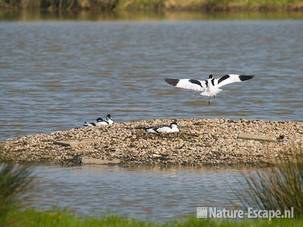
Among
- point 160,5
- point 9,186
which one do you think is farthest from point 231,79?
point 160,5

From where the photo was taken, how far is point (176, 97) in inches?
1221

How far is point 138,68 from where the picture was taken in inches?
1649

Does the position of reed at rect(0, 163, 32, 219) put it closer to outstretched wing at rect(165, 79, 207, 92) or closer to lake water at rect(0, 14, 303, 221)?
lake water at rect(0, 14, 303, 221)

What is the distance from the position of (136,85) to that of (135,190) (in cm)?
1881

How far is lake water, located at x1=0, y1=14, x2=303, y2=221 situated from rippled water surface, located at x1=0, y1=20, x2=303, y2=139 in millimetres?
38

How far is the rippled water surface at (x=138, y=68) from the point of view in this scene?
88.5ft

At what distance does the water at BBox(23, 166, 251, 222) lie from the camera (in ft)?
48.3

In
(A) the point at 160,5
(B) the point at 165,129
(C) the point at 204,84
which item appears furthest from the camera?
(A) the point at 160,5

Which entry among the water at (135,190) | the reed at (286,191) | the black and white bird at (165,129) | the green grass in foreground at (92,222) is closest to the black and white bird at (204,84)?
the black and white bird at (165,129)

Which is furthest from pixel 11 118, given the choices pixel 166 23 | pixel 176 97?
pixel 166 23

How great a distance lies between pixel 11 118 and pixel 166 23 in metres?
49.6

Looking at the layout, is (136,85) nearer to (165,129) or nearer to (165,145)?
(165,129)

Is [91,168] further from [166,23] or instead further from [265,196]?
[166,23]

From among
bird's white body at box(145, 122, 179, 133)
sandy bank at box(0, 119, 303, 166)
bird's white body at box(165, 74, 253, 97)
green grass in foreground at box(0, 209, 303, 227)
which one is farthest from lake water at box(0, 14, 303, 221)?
bird's white body at box(165, 74, 253, 97)
